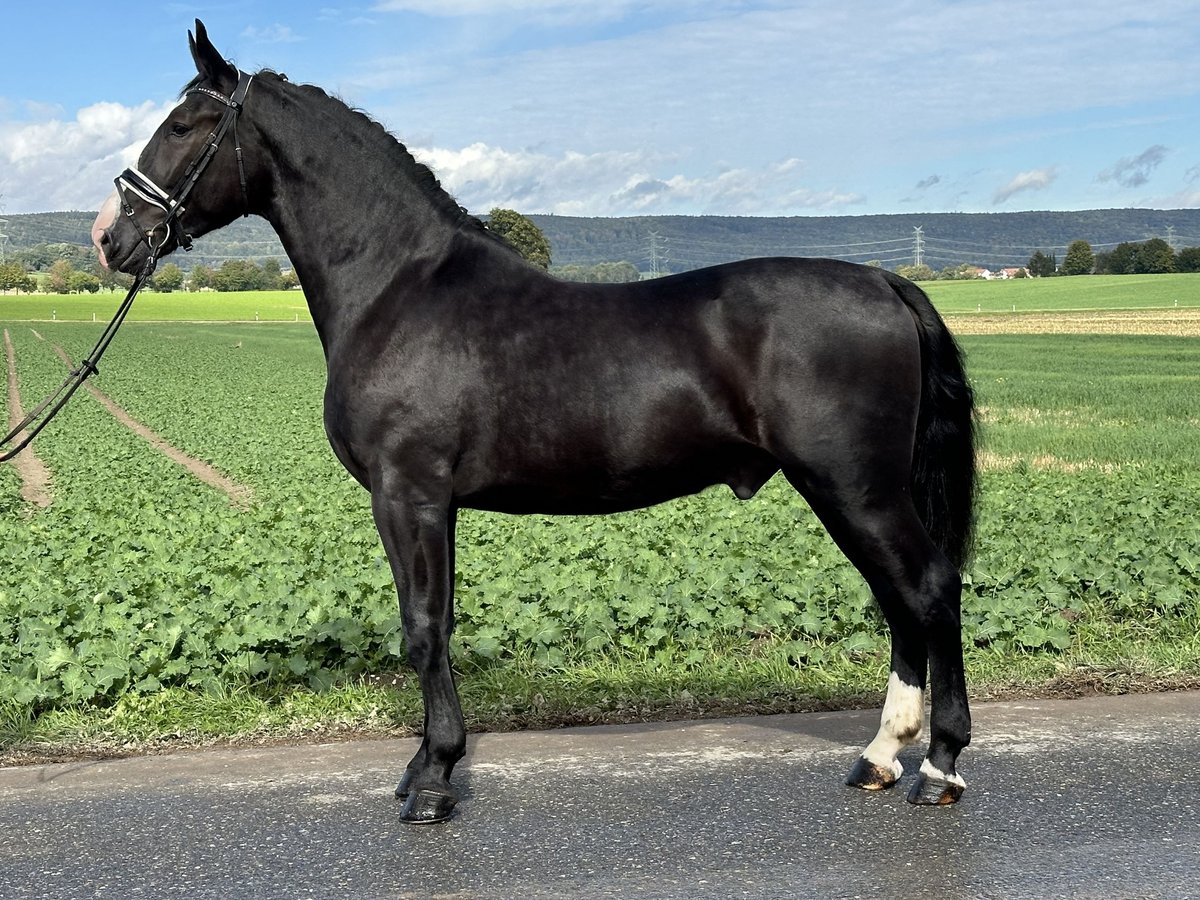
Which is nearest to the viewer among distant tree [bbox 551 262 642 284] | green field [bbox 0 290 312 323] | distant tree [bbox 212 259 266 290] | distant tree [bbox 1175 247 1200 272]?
distant tree [bbox 551 262 642 284]

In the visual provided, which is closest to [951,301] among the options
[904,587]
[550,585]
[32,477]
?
[32,477]

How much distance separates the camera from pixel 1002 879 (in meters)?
3.40

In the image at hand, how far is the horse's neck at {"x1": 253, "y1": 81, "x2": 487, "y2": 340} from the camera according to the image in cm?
461

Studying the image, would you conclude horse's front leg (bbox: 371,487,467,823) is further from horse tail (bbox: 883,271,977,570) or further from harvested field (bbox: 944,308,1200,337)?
harvested field (bbox: 944,308,1200,337)

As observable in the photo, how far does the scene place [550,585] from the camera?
7.44m

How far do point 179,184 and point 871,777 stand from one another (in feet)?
11.2

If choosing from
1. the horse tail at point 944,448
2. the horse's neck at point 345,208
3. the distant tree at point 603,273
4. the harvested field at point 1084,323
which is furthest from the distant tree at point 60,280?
the horse tail at point 944,448

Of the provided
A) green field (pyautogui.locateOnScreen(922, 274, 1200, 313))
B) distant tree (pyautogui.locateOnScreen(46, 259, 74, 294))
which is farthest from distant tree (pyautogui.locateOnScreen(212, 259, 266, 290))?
green field (pyautogui.locateOnScreen(922, 274, 1200, 313))

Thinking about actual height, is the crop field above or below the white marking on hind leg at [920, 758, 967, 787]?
below

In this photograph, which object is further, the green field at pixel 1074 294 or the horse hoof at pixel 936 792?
the green field at pixel 1074 294

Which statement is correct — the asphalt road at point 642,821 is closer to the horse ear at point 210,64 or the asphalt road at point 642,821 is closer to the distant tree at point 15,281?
the horse ear at point 210,64

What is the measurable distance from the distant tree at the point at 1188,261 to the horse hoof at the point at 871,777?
11505 centimetres

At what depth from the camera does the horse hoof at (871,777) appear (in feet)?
14.1

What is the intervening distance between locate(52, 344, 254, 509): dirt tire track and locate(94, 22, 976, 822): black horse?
11.5 meters
